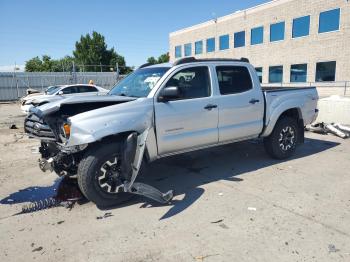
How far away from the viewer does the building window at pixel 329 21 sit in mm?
23484

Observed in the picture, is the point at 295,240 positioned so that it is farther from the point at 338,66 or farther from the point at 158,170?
the point at 338,66

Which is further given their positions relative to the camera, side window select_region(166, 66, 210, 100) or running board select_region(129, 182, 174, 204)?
side window select_region(166, 66, 210, 100)

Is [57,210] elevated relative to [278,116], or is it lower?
lower

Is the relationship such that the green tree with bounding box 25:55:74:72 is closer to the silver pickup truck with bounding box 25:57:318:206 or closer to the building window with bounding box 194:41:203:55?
the building window with bounding box 194:41:203:55

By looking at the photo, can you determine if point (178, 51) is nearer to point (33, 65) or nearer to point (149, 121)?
point (149, 121)

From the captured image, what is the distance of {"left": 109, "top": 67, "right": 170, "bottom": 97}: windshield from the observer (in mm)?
4852

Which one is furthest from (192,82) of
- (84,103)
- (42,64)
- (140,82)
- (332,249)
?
(42,64)

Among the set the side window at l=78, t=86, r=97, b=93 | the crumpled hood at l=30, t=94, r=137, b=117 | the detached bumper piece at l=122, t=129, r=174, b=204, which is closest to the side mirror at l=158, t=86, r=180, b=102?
the crumpled hood at l=30, t=94, r=137, b=117

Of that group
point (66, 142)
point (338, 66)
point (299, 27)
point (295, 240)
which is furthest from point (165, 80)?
point (299, 27)

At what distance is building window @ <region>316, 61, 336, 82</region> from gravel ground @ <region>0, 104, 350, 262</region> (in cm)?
2085

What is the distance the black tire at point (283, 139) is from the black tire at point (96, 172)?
3.44 metres

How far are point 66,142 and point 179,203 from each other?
1765mm

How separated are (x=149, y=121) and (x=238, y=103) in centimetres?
187

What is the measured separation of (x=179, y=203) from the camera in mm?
4422
